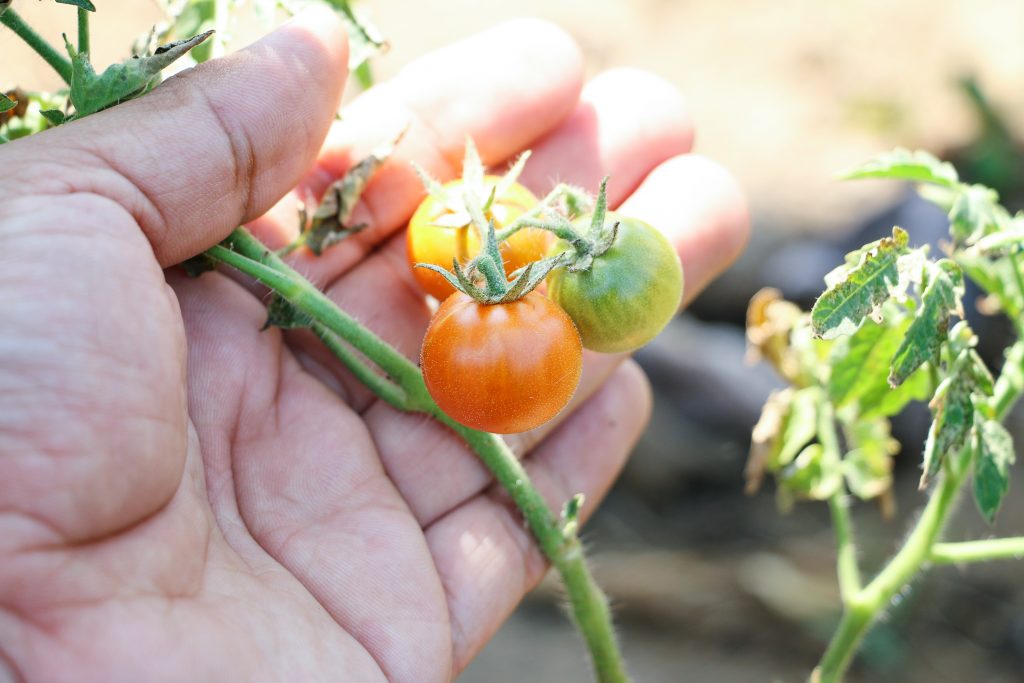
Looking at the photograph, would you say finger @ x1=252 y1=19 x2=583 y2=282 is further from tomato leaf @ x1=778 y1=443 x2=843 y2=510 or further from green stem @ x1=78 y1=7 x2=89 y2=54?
tomato leaf @ x1=778 y1=443 x2=843 y2=510

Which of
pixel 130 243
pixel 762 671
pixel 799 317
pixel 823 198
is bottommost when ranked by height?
pixel 762 671

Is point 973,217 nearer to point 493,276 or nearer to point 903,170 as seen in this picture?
point 903,170

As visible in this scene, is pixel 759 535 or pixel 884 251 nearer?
pixel 884 251

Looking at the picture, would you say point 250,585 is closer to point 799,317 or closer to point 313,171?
point 313,171

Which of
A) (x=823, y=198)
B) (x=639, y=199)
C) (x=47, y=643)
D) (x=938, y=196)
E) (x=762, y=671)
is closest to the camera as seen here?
(x=47, y=643)

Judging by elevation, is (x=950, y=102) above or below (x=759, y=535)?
above

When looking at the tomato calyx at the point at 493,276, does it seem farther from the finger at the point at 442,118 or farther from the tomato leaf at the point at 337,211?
the finger at the point at 442,118

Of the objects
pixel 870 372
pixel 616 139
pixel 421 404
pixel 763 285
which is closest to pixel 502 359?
pixel 421 404

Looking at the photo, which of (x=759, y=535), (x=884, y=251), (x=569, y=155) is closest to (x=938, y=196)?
(x=884, y=251)
